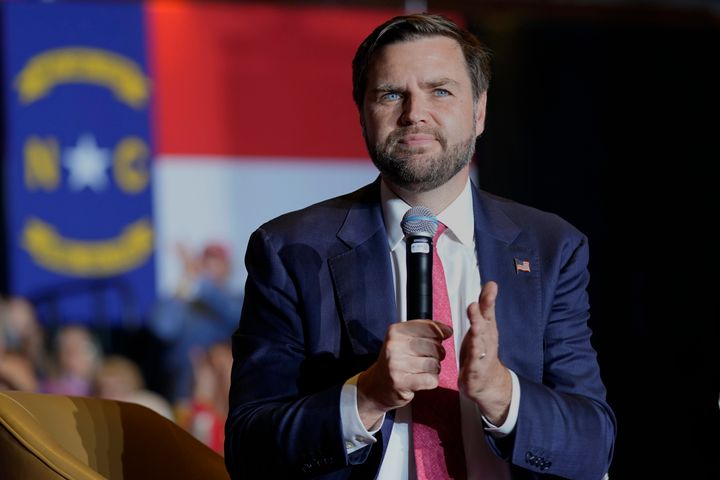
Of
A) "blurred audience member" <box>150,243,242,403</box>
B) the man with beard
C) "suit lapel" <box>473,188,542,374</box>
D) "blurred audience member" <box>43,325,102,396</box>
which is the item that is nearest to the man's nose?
the man with beard

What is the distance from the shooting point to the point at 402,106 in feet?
6.49

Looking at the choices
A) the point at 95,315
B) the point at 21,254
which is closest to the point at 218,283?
the point at 95,315

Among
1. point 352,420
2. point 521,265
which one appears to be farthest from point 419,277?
point 521,265

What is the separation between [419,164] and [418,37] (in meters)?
0.24

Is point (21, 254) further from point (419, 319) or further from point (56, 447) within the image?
point (419, 319)

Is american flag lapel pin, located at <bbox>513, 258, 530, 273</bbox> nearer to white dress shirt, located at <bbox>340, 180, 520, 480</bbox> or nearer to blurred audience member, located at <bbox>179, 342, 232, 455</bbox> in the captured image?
white dress shirt, located at <bbox>340, 180, 520, 480</bbox>

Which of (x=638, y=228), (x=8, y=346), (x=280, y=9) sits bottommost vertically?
(x=8, y=346)

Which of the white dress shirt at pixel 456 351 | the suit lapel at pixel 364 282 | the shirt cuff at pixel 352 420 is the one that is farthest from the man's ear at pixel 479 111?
the shirt cuff at pixel 352 420

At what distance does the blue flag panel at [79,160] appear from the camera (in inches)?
210

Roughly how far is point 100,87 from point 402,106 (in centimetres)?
381

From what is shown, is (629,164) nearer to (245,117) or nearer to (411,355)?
(245,117)

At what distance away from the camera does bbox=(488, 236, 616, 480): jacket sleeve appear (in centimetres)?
181

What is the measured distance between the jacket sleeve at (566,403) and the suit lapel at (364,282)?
27 centimetres

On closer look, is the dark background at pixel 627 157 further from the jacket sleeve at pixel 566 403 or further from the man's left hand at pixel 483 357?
the man's left hand at pixel 483 357
